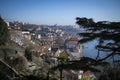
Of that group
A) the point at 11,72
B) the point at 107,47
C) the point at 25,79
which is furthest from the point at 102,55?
the point at 11,72

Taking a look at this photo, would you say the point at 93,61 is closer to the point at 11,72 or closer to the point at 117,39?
the point at 117,39

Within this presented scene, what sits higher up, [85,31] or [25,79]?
[85,31]

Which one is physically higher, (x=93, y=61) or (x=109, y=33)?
(x=109, y=33)

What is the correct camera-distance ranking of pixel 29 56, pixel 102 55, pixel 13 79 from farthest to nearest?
pixel 29 56 < pixel 13 79 < pixel 102 55

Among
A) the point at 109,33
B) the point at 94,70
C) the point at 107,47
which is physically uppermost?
the point at 109,33

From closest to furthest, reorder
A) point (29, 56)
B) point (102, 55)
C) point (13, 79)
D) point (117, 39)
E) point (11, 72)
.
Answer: point (117, 39) → point (102, 55) → point (13, 79) → point (11, 72) → point (29, 56)

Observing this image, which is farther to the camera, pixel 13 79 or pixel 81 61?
pixel 13 79

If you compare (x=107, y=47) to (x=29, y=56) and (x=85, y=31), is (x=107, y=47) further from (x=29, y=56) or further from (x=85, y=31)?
(x=29, y=56)

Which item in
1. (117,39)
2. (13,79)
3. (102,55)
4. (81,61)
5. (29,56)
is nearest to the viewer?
(117,39)

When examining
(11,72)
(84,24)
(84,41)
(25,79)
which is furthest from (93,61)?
(11,72)
